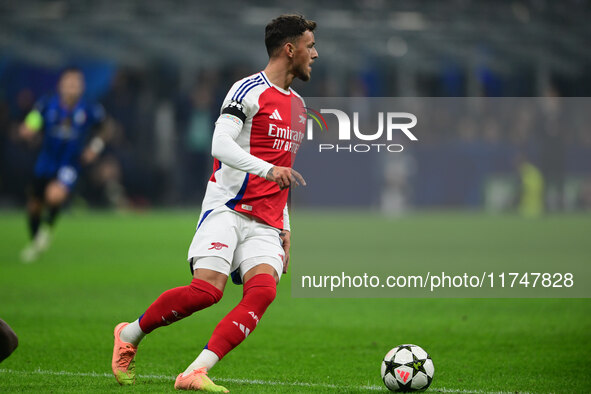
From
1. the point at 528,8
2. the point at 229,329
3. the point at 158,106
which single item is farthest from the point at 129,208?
the point at 229,329

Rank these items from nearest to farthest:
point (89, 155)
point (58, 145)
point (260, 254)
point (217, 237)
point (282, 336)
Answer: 1. point (217, 237)
2. point (260, 254)
3. point (282, 336)
4. point (89, 155)
5. point (58, 145)

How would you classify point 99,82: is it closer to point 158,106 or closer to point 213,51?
point 158,106

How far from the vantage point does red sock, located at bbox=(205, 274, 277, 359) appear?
502 centimetres

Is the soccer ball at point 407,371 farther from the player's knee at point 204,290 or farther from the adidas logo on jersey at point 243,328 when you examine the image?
the player's knee at point 204,290

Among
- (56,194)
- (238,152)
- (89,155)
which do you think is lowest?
(238,152)

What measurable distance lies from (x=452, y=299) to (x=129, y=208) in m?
16.5

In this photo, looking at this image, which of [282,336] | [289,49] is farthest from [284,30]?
[282,336]

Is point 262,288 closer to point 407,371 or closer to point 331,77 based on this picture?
point 407,371

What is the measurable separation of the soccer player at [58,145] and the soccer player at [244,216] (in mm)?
8222

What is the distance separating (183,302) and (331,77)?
26002mm

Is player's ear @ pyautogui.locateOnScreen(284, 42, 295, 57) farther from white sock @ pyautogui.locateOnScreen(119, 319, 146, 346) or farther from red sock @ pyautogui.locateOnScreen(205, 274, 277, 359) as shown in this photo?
white sock @ pyautogui.locateOnScreen(119, 319, 146, 346)

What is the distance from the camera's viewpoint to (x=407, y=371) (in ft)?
17.3

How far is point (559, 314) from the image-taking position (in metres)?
9.06

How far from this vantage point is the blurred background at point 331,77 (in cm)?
2542
